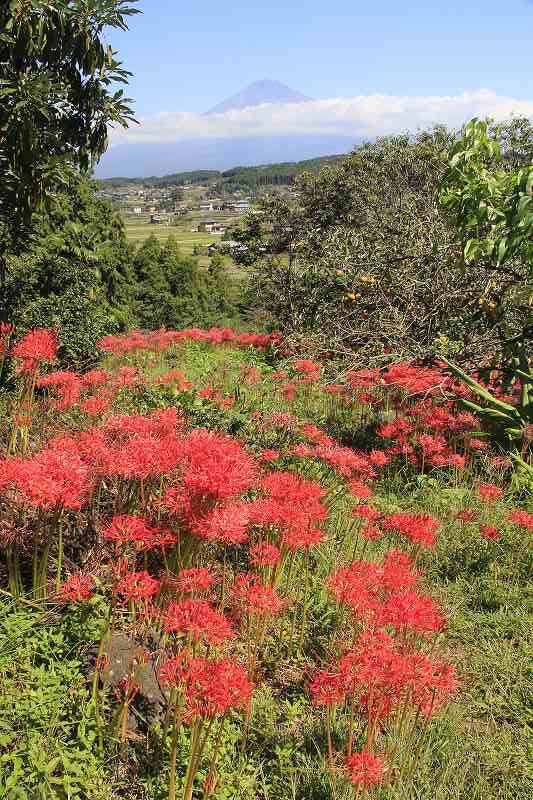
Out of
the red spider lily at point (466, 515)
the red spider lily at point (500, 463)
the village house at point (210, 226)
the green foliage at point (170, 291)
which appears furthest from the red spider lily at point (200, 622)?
the village house at point (210, 226)

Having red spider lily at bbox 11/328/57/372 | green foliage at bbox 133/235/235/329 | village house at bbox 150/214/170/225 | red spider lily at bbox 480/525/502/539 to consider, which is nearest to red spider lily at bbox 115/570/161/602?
red spider lily at bbox 11/328/57/372

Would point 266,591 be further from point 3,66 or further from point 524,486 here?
point 3,66

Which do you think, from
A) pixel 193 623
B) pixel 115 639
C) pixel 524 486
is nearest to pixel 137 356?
pixel 524 486

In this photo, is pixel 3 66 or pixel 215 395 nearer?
pixel 3 66

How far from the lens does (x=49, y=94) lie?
4453 millimetres

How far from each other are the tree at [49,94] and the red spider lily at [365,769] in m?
4.57

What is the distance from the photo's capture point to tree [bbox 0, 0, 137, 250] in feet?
14.2

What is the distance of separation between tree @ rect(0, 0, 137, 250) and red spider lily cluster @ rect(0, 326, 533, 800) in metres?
1.55

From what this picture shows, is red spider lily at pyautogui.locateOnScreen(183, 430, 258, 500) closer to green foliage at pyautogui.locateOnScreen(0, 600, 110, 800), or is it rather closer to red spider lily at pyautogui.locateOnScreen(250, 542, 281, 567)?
red spider lily at pyautogui.locateOnScreen(250, 542, 281, 567)

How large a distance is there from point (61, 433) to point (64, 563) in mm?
900

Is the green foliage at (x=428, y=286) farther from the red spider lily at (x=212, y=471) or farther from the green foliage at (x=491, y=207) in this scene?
the red spider lily at (x=212, y=471)

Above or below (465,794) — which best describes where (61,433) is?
above

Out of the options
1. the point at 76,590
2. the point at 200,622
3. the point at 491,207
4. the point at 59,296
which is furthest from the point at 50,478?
the point at 59,296

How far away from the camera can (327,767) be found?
7.38 feet
